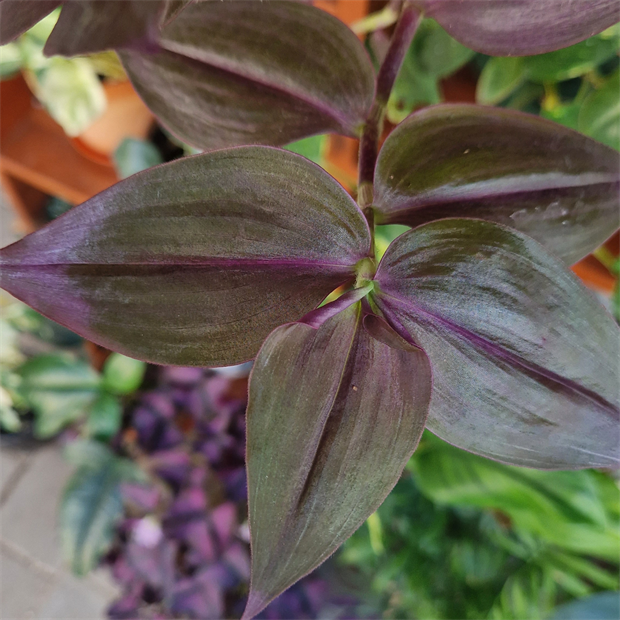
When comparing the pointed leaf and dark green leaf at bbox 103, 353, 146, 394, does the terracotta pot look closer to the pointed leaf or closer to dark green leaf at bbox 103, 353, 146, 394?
dark green leaf at bbox 103, 353, 146, 394

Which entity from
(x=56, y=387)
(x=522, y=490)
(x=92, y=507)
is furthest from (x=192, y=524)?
(x=522, y=490)

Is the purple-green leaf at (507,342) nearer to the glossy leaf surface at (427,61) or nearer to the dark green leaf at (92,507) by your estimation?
the glossy leaf surface at (427,61)

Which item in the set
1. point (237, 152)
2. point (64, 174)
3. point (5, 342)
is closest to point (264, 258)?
point (237, 152)

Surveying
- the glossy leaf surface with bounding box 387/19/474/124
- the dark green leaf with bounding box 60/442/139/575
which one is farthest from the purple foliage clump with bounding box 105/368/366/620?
the glossy leaf surface with bounding box 387/19/474/124

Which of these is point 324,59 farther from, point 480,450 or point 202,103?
point 480,450

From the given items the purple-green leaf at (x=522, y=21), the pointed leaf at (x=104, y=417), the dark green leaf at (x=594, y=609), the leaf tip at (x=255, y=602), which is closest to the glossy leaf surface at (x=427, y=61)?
the purple-green leaf at (x=522, y=21)
